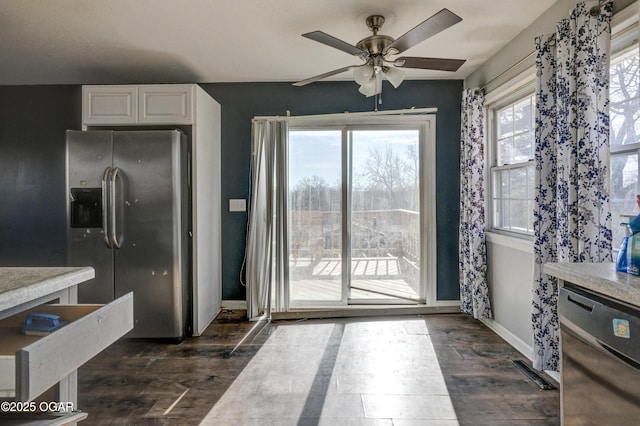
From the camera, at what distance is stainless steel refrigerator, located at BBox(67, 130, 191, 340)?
113 inches

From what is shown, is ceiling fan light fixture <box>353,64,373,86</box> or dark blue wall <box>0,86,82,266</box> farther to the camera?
dark blue wall <box>0,86,82,266</box>

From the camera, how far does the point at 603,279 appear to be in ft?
3.92

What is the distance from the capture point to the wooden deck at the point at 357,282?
3.74 metres

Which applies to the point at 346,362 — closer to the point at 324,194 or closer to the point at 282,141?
the point at 324,194

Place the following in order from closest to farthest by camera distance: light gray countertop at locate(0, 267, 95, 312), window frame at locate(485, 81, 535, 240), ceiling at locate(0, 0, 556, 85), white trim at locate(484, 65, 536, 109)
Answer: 1. light gray countertop at locate(0, 267, 95, 312)
2. ceiling at locate(0, 0, 556, 85)
3. white trim at locate(484, 65, 536, 109)
4. window frame at locate(485, 81, 535, 240)

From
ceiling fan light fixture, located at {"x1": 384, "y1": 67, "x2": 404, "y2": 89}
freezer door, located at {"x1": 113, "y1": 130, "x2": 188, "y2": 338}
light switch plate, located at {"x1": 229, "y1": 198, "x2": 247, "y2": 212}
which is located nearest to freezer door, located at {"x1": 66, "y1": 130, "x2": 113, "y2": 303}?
freezer door, located at {"x1": 113, "y1": 130, "x2": 188, "y2": 338}

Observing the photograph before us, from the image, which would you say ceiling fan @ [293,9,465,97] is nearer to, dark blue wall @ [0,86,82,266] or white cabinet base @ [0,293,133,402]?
white cabinet base @ [0,293,133,402]

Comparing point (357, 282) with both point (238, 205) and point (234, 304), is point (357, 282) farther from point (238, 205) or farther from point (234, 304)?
point (238, 205)

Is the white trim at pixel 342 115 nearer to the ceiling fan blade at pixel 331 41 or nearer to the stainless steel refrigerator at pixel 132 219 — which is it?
the stainless steel refrigerator at pixel 132 219

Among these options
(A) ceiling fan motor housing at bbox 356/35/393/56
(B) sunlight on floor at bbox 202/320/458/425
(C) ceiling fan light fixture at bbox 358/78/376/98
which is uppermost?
(A) ceiling fan motor housing at bbox 356/35/393/56

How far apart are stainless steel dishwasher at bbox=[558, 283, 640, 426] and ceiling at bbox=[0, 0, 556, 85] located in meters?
2.01

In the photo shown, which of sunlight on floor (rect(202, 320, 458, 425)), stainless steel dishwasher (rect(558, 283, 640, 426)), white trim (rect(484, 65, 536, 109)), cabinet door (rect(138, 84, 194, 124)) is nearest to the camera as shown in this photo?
stainless steel dishwasher (rect(558, 283, 640, 426))

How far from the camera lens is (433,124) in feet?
12.0

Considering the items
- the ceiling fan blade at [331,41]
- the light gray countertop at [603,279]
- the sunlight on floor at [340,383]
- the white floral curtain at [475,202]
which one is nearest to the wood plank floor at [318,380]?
the sunlight on floor at [340,383]
